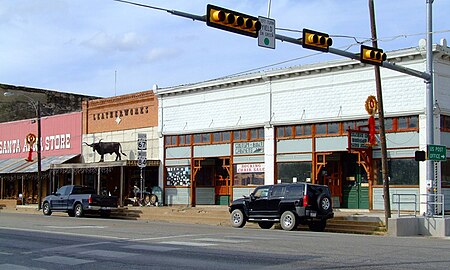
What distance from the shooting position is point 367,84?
91.6 feet

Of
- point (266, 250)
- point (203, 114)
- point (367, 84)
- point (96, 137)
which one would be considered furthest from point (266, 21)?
point (96, 137)

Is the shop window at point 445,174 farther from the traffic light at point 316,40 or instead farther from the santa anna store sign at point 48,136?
the santa anna store sign at point 48,136

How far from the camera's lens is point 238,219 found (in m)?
25.4

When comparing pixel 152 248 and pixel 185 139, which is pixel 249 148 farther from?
pixel 152 248

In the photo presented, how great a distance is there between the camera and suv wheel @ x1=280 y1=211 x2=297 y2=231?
23.0 m

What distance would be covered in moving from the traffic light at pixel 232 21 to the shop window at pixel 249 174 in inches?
Result: 683

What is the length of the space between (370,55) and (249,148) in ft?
48.0

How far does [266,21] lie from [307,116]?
1426 centimetres

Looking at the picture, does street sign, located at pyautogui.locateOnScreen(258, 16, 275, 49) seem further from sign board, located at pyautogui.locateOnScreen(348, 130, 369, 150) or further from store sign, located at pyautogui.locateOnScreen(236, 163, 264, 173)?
store sign, located at pyautogui.locateOnScreen(236, 163, 264, 173)

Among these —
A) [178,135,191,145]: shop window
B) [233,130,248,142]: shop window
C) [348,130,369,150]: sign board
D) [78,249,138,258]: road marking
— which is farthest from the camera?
[178,135,191,145]: shop window

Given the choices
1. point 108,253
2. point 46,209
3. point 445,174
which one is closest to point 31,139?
point 46,209

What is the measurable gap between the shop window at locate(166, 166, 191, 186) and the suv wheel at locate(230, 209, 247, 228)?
415 inches

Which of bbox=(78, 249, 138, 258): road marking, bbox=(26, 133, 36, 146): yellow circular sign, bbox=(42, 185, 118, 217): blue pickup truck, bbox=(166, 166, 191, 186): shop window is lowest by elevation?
bbox=(78, 249, 138, 258): road marking

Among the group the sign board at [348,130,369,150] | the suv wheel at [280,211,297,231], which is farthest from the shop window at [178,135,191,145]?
the suv wheel at [280,211,297,231]
